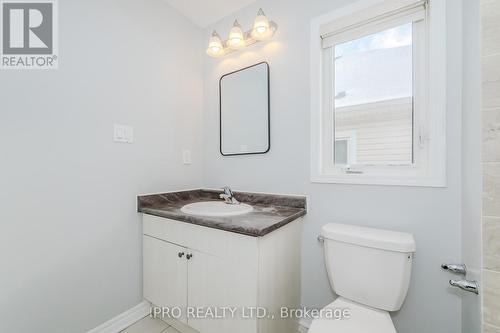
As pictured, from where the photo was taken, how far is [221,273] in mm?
1043

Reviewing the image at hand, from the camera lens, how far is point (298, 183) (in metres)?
1.38

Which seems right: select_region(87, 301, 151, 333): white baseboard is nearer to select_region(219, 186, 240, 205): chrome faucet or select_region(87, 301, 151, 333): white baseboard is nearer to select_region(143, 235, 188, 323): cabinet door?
select_region(143, 235, 188, 323): cabinet door

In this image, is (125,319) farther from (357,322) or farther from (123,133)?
(357,322)

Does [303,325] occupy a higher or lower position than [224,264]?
lower

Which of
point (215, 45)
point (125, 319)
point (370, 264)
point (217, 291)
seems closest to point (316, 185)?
point (370, 264)

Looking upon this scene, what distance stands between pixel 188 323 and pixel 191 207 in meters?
0.67

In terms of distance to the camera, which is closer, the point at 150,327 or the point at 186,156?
the point at 150,327

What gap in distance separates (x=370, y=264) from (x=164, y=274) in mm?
1184

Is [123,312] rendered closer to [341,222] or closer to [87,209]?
[87,209]

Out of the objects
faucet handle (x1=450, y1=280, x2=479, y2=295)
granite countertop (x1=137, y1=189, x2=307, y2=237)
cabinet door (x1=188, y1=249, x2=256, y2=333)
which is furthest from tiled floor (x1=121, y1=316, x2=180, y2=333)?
faucet handle (x1=450, y1=280, x2=479, y2=295)

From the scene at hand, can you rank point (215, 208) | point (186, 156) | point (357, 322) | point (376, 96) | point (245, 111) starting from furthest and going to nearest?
point (186, 156)
point (245, 111)
point (215, 208)
point (376, 96)
point (357, 322)

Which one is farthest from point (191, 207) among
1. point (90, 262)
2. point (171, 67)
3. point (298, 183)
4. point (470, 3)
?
point (470, 3)

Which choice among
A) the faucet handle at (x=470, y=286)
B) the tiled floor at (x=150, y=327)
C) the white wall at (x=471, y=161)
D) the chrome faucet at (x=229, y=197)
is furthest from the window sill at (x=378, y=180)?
the tiled floor at (x=150, y=327)

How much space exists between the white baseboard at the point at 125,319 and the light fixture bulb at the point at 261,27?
2.04m
